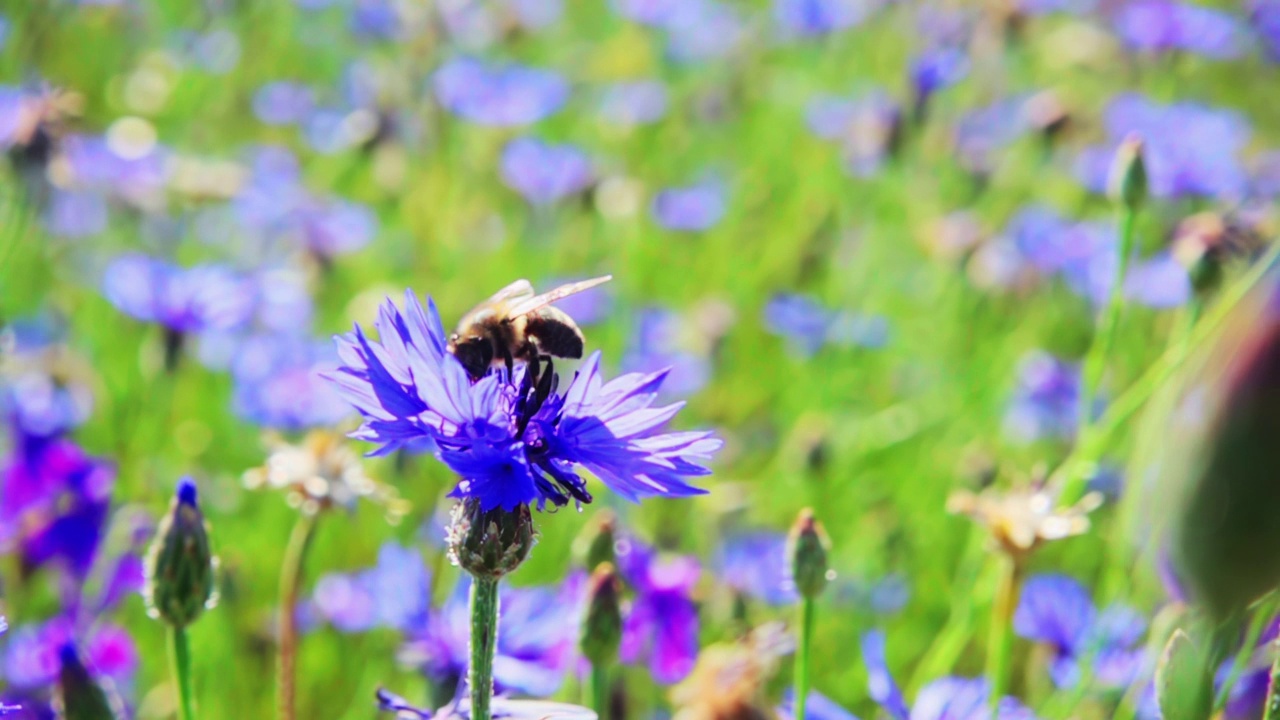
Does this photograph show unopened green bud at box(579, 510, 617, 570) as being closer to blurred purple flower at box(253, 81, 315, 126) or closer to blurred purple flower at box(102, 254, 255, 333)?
blurred purple flower at box(102, 254, 255, 333)

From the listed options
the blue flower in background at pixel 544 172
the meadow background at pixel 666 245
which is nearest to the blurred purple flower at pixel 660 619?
the meadow background at pixel 666 245

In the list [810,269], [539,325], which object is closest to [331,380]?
[539,325]

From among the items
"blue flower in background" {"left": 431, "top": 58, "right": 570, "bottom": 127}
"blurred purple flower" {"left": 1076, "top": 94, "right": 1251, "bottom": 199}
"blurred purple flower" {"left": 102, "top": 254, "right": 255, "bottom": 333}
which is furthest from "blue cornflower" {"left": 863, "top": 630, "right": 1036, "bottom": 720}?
"blue flower in background" {"left": 431, "top": 58, "right": 570, "bottom": 127}

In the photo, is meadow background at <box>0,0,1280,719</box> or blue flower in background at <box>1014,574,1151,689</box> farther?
meadow background at <box>0,0,1280,719</box>

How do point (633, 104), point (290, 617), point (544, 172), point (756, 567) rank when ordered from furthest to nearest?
1. point (633, 104)
2. point (544, 172)
3. point (756, 567)
4. point (290, 617)

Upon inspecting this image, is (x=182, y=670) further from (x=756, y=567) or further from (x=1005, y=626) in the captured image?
(x=756, y=567)

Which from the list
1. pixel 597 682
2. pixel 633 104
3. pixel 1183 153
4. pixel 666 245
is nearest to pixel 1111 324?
pixel 597 682

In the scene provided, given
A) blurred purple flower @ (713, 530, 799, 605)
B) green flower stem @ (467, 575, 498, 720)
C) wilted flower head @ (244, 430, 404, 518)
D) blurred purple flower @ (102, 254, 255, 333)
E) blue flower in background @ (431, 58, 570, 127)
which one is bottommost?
green flower stem @ (467, 575, 498, 720)
